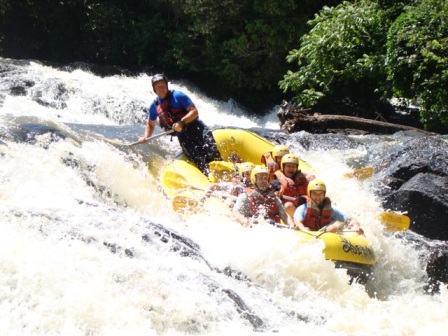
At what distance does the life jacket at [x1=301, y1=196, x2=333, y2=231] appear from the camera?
21.1 ft

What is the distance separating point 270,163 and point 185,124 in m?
1.04

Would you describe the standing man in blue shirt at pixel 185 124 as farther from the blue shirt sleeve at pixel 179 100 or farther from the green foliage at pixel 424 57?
the green foliage at pixel 424 57

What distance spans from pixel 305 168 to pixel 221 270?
8.65ft

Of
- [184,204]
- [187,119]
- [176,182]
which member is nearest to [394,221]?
[184,204]

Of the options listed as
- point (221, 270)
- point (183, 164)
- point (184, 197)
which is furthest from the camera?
point (183, 164)

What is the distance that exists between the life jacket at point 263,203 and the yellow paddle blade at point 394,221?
1.04 meters

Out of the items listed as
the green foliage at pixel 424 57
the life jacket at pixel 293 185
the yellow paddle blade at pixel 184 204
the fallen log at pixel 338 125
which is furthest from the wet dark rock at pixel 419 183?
the fallen log at pixel 338 125

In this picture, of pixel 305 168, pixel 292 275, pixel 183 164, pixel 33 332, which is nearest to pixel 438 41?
pixel 305 168

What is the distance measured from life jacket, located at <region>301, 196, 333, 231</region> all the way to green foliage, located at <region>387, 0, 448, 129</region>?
14.8 feet

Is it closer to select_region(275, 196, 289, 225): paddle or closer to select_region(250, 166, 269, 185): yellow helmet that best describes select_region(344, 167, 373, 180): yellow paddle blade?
select_region(275, 196, 289, 225): paddle

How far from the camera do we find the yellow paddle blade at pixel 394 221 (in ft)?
21.9

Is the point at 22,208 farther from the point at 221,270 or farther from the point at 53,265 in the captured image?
the point at 221,270

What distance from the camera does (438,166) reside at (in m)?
8.03

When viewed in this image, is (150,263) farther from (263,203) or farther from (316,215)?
(316,215)
